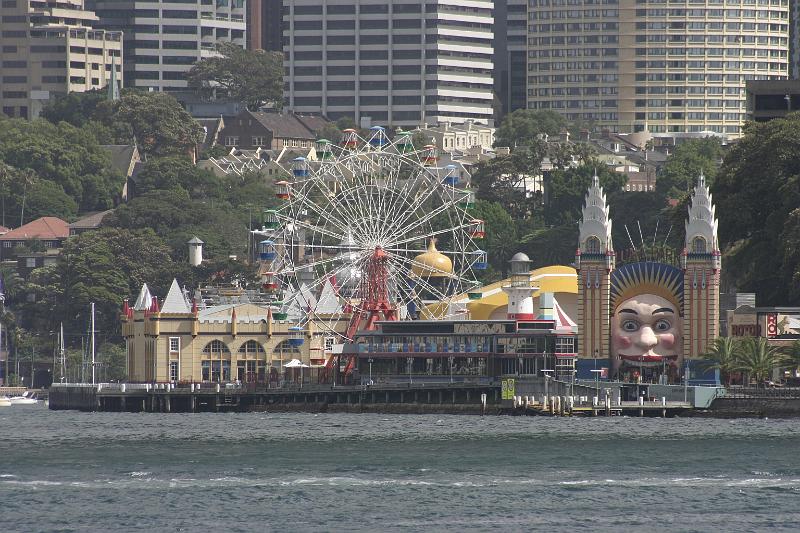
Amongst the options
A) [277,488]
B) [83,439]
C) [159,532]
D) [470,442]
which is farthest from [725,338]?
[159,532]

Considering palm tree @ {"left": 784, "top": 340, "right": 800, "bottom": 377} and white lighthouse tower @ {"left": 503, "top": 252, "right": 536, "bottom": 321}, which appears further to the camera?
white lighthouse tower @ {"left": 503, "top": 252, "right": 536, "bottom": 321}

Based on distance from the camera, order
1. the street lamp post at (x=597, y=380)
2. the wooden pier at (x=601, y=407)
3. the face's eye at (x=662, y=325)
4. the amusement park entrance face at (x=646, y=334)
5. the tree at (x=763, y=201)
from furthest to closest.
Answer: the tree at (x=763, y=201), the face's eye at (x=662, y=325), the amusement park entrance face at (x=646, y=334), the street lamp post at (x=597, y=380), the wooden pier at (x=601, y=407)

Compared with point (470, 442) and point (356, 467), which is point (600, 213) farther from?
point (356, 467)

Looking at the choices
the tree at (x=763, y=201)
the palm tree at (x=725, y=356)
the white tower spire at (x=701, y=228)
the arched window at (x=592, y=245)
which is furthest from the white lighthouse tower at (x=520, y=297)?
the tree at (x=763, y=201)

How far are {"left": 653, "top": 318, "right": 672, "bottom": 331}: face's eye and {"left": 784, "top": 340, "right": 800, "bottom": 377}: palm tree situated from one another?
9941 millimetres

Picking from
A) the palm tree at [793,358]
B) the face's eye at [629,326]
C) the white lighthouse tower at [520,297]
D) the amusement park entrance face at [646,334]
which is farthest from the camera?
the white lighthouse tower at [520,297]

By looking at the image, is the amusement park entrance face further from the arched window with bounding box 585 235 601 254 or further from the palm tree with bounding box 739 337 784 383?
the palm tree with bounding box 739 337 784 383

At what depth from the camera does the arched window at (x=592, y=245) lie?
17988cm

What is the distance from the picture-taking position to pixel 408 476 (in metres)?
128

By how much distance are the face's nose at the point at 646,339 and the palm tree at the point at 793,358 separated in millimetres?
10425

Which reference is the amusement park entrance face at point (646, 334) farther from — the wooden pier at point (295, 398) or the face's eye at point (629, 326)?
the wooden pier at point (295, 398)

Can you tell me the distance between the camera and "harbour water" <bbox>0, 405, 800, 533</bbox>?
363 ft

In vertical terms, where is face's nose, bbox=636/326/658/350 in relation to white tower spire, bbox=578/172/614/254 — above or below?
below

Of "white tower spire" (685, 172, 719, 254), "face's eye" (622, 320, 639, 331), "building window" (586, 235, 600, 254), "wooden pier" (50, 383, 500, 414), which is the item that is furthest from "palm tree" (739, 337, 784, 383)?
"wooden pier" (50, 383, 500, 414)
